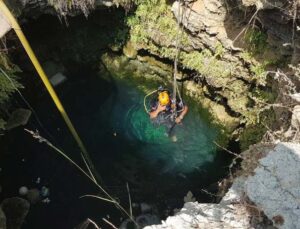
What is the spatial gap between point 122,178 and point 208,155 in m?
2.22

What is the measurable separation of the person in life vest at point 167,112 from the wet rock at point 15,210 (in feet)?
12.1

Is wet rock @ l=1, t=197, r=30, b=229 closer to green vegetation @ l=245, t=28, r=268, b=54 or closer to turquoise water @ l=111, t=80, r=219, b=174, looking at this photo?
turquoise water @ l=111, t=80, r=219, b=174

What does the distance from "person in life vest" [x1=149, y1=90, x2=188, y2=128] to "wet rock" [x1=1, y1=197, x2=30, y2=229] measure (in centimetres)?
369

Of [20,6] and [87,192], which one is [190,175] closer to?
[87,192]

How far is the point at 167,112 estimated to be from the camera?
939 cm

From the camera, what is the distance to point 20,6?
A: 8.30 meters

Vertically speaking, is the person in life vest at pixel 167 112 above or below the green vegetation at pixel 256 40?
below

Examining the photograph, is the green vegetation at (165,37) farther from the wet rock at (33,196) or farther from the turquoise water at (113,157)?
the wet rock at (33,196)

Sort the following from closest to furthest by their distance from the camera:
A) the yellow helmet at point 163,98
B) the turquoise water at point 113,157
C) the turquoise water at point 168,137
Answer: the turquoise water at point 113,157, the yellow helmet at point 163,98, the turquoise water at point 168,137

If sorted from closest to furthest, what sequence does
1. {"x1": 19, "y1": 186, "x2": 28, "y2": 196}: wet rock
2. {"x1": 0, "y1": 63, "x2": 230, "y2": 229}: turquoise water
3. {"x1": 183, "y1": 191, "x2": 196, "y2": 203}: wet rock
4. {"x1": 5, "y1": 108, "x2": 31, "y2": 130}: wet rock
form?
{"x1": 183, "y1": 191, "x2": 196, "y2": 203}: wet rock < {"x1": 0, "y1": 63, "x2": 230, "y2": 229}: turquoise water < {"x1": 19, "y1": 186, "x2": 28, "y2": 196}: wet rock < {"x1": 5, "y1": 108, "x2": 31, "y2": 130}: wet rock

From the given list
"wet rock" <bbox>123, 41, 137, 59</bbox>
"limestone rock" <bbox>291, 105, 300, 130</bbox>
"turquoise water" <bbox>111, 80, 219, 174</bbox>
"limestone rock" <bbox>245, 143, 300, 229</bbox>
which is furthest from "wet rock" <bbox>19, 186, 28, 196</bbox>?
"limestone rock" <bbox>291, 105, 300, 130</bbox>

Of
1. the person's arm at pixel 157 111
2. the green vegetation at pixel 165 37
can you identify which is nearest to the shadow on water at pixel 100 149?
the person's arm at pixel 157 111

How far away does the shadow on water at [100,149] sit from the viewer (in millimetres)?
8516

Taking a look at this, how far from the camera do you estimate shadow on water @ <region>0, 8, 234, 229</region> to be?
852 cm
